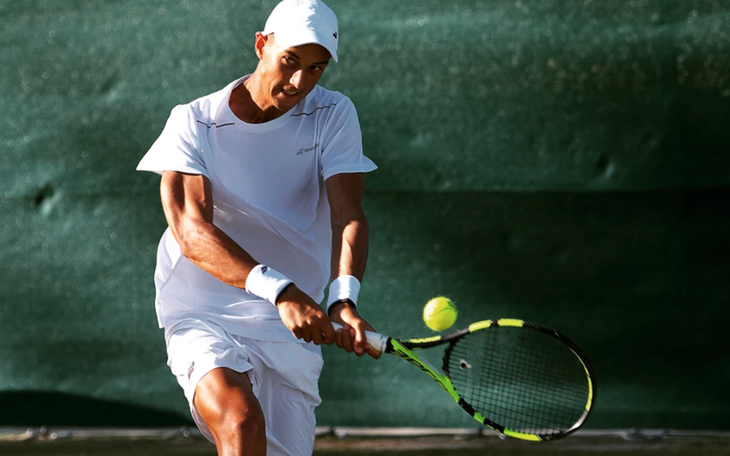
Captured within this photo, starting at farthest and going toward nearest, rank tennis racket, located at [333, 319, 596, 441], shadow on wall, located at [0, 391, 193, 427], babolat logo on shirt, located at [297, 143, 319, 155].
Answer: shadow on wall, located at [0, 391, 193, 427] < tennis racket, located at [333, 319, 596, 441] < babolat logo on shirt, located at [297, 143, 319, 155]

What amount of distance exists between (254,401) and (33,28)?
2.31 meters

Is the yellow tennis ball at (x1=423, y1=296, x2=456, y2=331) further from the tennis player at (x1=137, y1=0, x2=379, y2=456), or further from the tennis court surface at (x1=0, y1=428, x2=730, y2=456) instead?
the tennis court surface at (x1=0, y1=428, x2=730, y2=456)

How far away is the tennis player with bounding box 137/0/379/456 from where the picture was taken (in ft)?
7.79

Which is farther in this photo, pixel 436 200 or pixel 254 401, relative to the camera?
pixel 436 200

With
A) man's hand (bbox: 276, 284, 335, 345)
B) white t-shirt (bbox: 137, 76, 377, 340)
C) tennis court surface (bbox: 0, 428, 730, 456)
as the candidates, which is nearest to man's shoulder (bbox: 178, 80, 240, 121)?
white t-shirt (bbox: 137, 76, 377, 340)

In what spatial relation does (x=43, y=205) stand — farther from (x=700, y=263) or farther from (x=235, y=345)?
(x=700, y=263)

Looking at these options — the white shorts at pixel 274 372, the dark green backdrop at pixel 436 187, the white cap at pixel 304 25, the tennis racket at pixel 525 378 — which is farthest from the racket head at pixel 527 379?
the white cap at pixel 304 25

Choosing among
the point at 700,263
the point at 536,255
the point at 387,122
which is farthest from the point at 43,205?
the point at 700,263

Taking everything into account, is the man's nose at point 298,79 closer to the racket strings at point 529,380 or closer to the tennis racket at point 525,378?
the tennis racket at point 525,378

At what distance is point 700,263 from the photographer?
3.78m

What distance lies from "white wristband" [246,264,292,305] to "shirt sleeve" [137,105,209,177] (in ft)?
1.08

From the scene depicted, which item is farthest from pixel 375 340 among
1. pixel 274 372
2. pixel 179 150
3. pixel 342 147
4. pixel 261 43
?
pixel 261 43

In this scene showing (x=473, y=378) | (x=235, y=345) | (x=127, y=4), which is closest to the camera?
(x=235, y=345)

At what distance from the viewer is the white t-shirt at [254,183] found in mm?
2545
